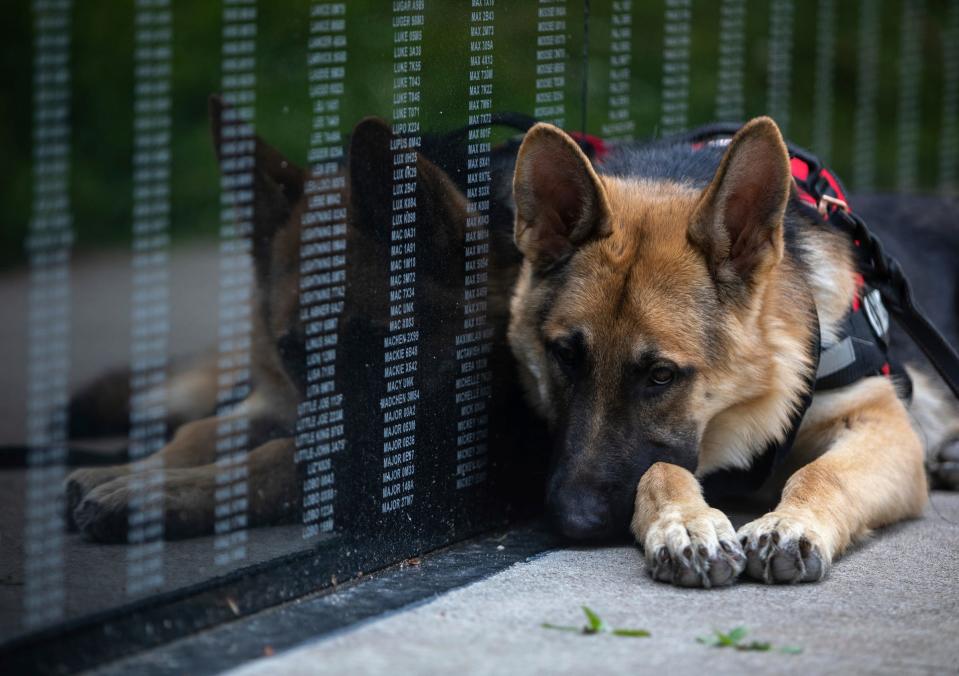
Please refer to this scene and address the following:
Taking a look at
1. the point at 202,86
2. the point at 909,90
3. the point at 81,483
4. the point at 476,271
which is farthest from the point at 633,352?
the point at 909,90

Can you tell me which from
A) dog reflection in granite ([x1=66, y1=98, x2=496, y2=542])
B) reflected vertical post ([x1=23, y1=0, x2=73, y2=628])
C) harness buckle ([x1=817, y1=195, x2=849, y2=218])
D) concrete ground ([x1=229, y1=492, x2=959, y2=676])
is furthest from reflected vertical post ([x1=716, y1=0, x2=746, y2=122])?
reflected vertical post ([x1=23, y1=0, x2=73, y2=628])

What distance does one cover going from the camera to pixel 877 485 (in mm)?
3734

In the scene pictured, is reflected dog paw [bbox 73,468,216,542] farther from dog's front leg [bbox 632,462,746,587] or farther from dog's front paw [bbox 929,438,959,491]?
dog's front paw [bbox 929,438,959,491]

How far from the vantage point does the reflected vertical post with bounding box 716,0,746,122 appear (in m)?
6.00

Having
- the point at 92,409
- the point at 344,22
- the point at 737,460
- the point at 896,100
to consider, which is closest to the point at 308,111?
the point at 344,22

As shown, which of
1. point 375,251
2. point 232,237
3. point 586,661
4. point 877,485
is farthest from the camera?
point 877,485

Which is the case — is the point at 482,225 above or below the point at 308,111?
below

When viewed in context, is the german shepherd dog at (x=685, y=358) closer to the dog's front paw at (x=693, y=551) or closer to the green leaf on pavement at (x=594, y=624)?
the dog's front paw at (x=693, y=551)

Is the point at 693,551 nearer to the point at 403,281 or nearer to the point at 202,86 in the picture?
the point at 403,281

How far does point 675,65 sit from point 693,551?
2776mm

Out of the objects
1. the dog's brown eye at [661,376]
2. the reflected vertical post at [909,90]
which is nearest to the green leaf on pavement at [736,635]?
the dog's brown eye at [661,376]

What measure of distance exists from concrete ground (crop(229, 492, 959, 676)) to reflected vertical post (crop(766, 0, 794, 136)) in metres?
3.77

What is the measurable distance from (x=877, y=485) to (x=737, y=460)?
42 cm

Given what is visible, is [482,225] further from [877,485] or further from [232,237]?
[877,485]
